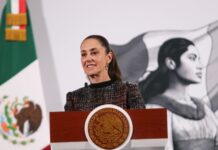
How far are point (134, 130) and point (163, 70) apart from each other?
1983mm

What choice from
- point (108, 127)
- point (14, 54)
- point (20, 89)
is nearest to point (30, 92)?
point (20, 89)

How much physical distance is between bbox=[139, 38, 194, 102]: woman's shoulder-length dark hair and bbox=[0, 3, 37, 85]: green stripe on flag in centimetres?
120

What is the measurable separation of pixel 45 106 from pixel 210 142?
1716mm

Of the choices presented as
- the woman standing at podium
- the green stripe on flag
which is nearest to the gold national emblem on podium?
the woman standing at podium

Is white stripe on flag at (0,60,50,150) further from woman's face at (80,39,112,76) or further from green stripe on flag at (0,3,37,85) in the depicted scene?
woman's face at (80,39,112,76)

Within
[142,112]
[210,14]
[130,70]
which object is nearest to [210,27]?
[210,14]

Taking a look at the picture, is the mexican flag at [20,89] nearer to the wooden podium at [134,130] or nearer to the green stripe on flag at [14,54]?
the green stripe on flag at [14,54]

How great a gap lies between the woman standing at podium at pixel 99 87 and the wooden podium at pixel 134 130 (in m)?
0.21

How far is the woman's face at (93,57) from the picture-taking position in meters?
2.10

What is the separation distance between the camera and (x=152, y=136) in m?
1.87

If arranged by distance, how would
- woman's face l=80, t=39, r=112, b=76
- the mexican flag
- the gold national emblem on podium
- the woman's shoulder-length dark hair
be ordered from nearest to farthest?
the gold national emblem on podium, woman's face l=80, t=39, r=112, b=76, the mexican flag, the woman's shoulder-length dark hair

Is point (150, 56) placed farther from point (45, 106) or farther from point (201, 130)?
point (45, 106)

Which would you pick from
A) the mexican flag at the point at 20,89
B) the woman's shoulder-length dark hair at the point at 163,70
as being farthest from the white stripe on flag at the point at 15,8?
the woman's shoulder-length dark hair at the point at 163,70

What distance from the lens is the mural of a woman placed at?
3699 mm
